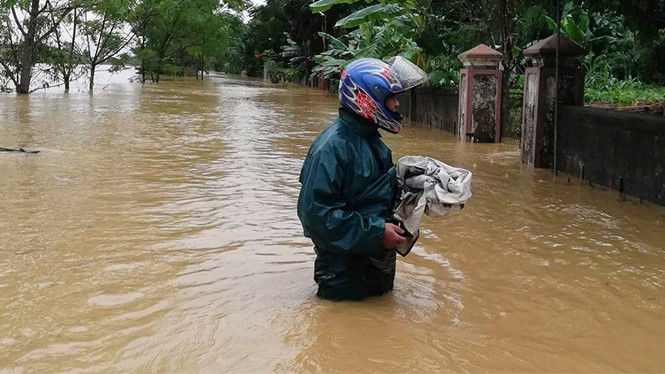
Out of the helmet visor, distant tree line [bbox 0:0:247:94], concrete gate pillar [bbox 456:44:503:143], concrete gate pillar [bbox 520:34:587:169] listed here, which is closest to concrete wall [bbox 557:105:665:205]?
concrete gate pillar [bbox 520:34:587:169]

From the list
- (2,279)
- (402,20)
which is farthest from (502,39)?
(2,279)

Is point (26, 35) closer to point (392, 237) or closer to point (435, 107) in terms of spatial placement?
point (435, 107)

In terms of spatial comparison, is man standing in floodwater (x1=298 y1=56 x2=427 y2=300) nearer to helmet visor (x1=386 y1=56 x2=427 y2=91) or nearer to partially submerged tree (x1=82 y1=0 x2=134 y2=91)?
helmet visor (x1=386 y1=56 x2=427 y2=91)

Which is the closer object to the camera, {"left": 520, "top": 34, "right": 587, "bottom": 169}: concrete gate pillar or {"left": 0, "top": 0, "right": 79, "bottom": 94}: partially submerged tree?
{"left": 520, "top": 34, "right": 587, "bottom": 169}: concrete gate pillar

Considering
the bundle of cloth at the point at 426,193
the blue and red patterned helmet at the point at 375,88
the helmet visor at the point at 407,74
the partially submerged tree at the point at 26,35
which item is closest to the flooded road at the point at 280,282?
the bundle of cloth at the point at 426,193

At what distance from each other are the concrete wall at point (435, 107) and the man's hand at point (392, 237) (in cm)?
1260

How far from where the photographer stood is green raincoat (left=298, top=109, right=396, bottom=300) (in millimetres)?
3998

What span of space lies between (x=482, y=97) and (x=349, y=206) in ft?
35.4

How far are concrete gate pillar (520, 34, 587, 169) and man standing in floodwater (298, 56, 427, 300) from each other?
254 inches

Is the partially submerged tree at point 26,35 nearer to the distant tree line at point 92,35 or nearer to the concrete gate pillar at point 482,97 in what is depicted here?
the distant tree line at point 92,35

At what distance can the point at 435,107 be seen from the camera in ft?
59.3

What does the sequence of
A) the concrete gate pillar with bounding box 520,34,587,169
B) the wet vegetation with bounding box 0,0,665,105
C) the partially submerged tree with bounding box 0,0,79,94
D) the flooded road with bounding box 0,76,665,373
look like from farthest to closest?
the partially submerged tree with bounding box 0,0,79,94 → the wet vegetation with bounding box 0,0,665,105 → the concrete gate pillar with bounding box 520,34,587,169 → the flooded road with bounding box 0,76,665,373

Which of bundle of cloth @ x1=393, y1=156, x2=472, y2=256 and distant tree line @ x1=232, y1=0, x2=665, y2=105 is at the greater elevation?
distant tree line @ x1=232, y1=0, x2=665, y2=105

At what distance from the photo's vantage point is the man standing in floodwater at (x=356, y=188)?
4.01 m
